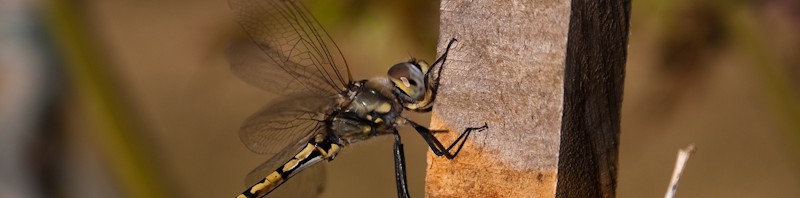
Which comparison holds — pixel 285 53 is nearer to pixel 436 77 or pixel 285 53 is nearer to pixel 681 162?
pixel 436 77

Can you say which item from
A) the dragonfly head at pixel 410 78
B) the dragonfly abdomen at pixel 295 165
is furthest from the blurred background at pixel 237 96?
the dragonfly head at pixel 410 78

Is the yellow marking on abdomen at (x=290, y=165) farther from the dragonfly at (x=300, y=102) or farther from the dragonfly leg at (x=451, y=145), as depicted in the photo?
the dragonfly leg at (x=451, y=145)

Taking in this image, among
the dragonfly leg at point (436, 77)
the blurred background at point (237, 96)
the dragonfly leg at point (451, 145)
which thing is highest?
the dragonfly leg at point (436, 77)

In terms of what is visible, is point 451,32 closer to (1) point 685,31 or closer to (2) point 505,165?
(2) point 505,165

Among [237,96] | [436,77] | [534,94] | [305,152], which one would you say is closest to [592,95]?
[534,94]

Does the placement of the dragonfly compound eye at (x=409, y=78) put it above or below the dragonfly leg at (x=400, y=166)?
above

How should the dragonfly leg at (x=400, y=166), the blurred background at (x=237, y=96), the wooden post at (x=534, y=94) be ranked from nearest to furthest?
the wooden post at (x=534, y=94) < the dragonfly leg at (x=400, y=166) < the blurred background at (x=237, y=96)
